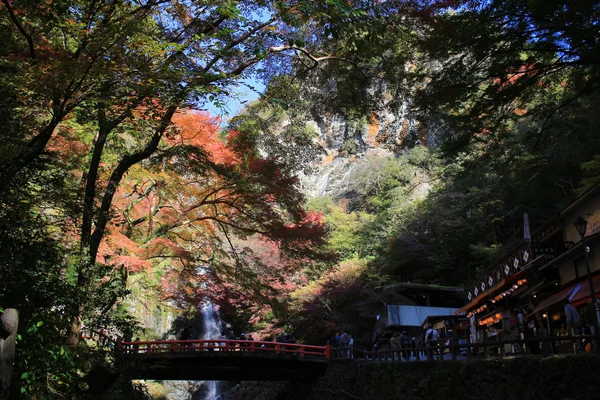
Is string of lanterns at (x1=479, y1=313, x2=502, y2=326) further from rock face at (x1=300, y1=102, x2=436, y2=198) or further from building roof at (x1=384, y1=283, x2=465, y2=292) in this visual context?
rock face at (x1=300, y1=102, x2=436, y2=198)

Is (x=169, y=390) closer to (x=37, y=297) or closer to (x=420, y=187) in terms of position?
(x=37, y=297)

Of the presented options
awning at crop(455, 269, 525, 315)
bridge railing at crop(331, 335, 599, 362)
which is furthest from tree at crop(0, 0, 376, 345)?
awning at crop(455, 269, 525, 315)

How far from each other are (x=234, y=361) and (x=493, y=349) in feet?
30.3

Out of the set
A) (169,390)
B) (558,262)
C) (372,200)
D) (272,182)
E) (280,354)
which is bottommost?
(169,390)

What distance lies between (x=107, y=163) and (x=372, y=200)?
25431 mm

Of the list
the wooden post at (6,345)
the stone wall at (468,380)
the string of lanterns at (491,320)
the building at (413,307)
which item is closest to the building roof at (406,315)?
the building at (413,307)

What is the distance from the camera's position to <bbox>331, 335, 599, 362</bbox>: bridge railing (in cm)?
774

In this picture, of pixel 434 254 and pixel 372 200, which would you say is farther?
pixel 372 200

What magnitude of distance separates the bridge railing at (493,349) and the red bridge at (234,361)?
4.29 ft

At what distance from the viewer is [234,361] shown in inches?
661

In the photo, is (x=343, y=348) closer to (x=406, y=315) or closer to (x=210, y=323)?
(x=406, y=315)

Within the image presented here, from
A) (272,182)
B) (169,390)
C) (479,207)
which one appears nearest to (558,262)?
(272,182)

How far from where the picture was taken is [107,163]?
13.2 meters

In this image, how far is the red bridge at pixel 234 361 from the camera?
15625mm
